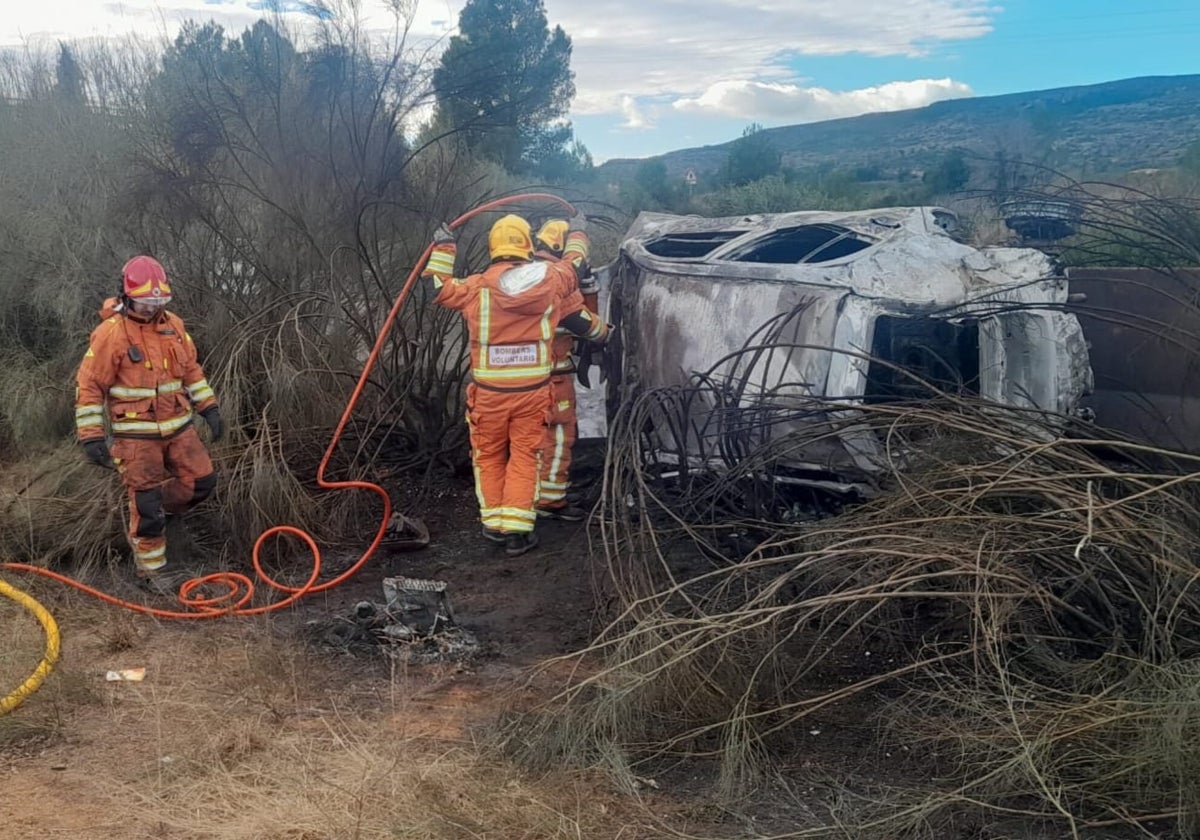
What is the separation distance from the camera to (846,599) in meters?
3.49

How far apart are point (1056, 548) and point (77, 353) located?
25.7ft

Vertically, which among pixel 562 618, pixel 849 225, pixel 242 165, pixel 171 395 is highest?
pixel 242 165

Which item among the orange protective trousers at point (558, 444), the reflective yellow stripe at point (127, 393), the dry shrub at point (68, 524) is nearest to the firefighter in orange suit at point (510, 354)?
the orange protective trousers at point (558, 444)

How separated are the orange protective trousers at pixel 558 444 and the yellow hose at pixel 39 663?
8.70 ft

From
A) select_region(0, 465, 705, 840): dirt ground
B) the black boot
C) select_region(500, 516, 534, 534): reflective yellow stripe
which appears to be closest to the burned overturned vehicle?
select_region(500, 516, 534, 534): reflective yellow stripe

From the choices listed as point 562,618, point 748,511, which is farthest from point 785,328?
point 562,618

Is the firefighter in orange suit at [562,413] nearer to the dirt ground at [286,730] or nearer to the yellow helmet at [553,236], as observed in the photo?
the yellow helmet at [553,236]

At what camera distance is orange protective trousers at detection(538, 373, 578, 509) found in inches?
244

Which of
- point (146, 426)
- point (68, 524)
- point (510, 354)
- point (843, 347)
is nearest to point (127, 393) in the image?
point (146, 426)

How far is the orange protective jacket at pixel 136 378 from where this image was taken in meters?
5.31

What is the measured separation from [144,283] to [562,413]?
234 cm

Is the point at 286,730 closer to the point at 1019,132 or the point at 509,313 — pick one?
the point at 509,313

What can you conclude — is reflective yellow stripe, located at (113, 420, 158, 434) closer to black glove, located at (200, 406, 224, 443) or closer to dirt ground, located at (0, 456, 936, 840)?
black glove, located at (200, 406, 224, 443)

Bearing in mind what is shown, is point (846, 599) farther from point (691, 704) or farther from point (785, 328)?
point (785, 328)
